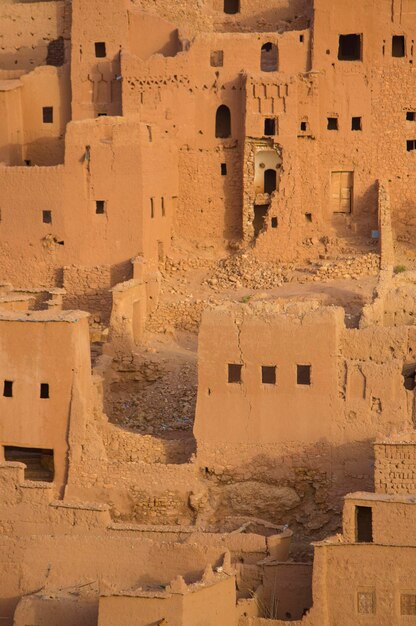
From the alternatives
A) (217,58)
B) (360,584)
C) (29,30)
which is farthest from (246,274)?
(360,584)

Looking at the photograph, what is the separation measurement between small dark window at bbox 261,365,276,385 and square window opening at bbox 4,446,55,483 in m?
4.57

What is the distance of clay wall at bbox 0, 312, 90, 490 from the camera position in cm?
3338

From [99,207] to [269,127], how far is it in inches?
196

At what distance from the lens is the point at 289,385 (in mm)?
32312

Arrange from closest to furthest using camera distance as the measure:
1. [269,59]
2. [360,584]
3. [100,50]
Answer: [360,584] < [269,59] < [100,50]

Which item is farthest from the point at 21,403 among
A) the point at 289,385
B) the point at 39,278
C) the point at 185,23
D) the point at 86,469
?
the point at 185,23

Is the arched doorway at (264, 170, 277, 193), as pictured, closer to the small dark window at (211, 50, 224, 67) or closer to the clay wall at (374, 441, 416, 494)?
the small dark window at (211, 50, 224, 67)

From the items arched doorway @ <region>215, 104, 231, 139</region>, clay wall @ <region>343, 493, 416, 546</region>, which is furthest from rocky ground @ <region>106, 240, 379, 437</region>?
clay wall @ <region>343, 493, 416, 546</region>

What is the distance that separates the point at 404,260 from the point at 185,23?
8.43 m

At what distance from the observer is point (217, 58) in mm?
Result: 43562

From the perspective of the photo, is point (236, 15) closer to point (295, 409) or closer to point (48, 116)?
point (48, 116)

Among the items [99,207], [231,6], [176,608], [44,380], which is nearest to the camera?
[176,608]

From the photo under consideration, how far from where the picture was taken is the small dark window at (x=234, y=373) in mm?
32594

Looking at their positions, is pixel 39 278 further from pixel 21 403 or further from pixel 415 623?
pixel 415 623
